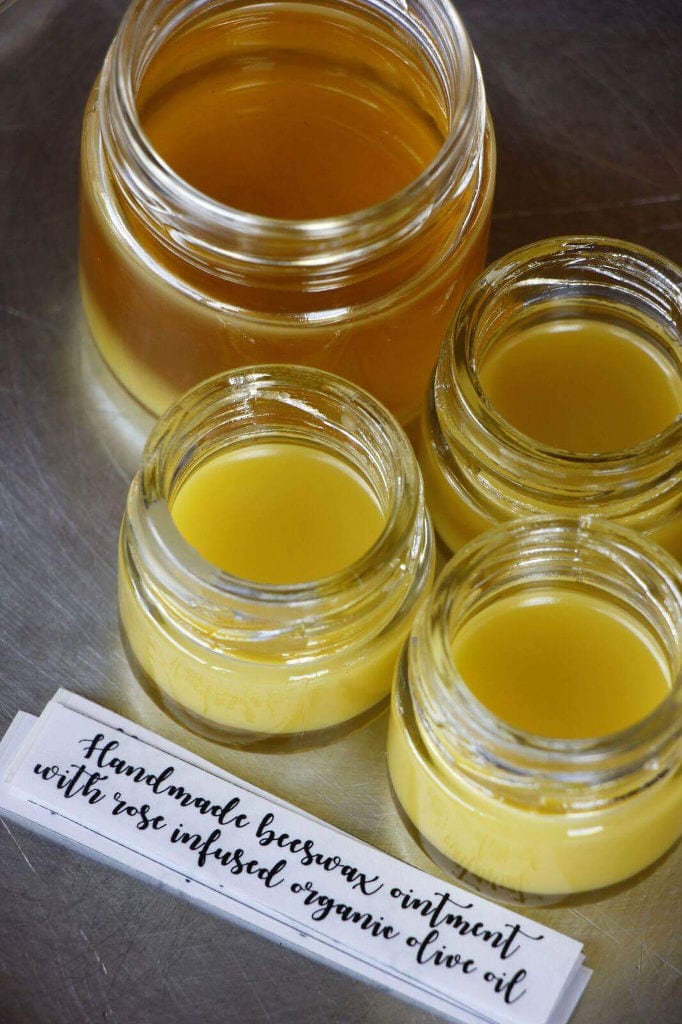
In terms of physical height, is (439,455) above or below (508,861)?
above

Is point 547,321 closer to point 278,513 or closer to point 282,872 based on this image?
point 278,513

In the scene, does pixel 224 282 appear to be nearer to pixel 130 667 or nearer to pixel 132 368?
pixel 132 368

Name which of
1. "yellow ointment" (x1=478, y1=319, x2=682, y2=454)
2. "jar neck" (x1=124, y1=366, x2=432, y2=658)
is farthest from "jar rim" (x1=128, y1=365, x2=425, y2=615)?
"yellow ointment" (x1=478, y1=319, x2=682, y2=454)

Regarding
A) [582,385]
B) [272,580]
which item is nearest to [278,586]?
[272,580]

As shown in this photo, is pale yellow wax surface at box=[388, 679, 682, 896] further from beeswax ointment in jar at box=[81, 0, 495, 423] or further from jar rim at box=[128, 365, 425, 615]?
beeswax ointment in jar at box=[81, 0, 495, 423]

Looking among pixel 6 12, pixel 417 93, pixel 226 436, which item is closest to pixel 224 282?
pixel 226 436

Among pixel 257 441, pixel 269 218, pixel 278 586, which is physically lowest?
pixel 278 586
